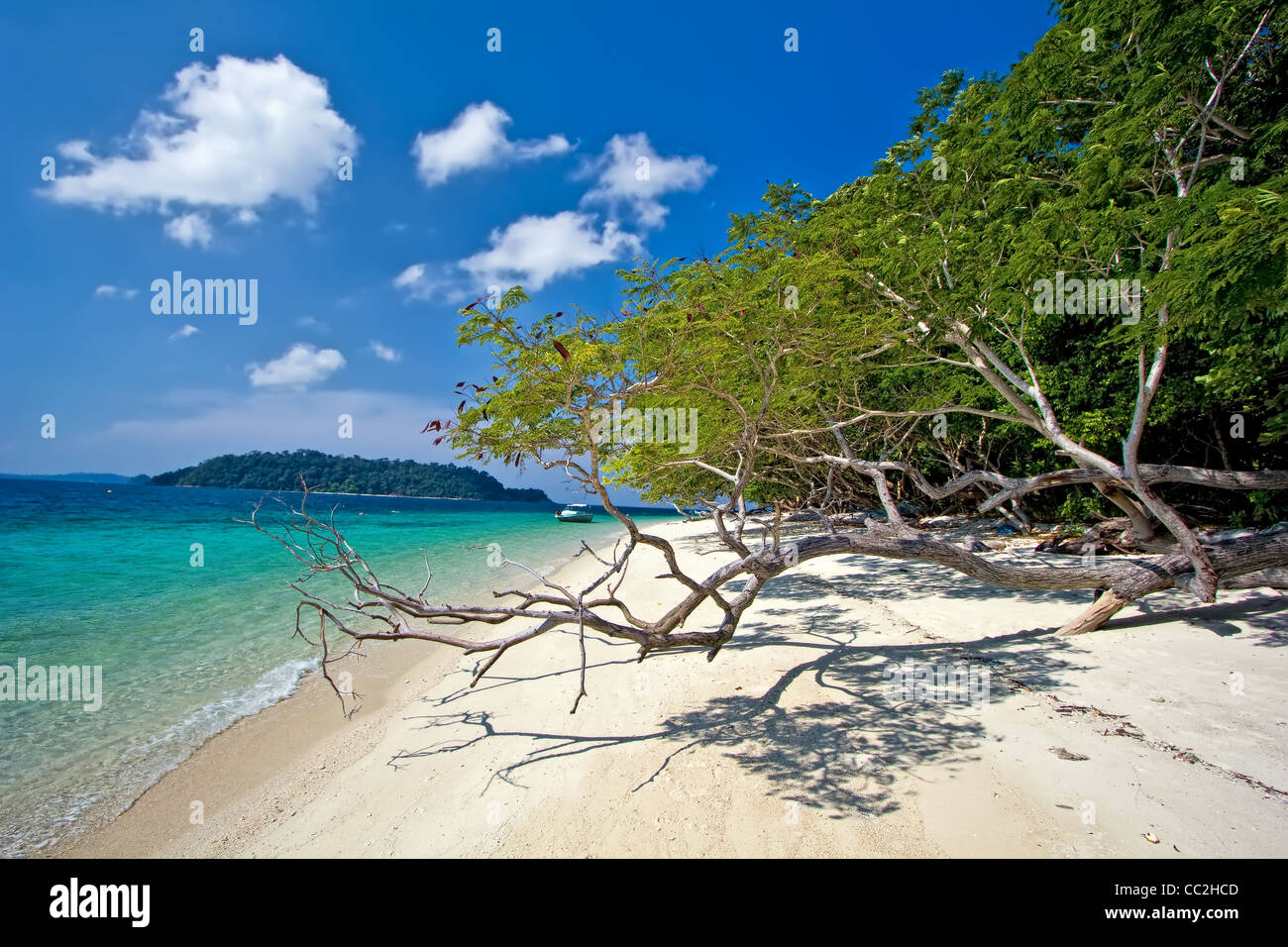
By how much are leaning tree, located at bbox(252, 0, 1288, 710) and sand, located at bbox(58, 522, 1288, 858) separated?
0.77 meters

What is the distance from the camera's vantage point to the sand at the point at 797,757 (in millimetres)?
3199

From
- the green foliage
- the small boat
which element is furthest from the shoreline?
the small boat

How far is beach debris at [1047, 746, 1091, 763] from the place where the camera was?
375cm

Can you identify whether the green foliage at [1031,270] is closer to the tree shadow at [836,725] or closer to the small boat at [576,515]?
the tree shadow at [836,725]

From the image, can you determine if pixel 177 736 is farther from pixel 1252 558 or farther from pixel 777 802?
pixel 1252 558

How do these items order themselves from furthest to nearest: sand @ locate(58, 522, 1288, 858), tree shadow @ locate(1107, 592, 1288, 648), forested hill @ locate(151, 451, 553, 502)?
1. forested hill @ locate(151, 451, 553, 502)
2. tree shadow @ locate(1107, 592, 1288, 648)
3. sand @ locate(58, 522, 1288, 858)

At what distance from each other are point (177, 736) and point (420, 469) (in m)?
117

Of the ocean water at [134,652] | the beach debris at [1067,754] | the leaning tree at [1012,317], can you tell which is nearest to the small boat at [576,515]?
the ocean water at [134,652]

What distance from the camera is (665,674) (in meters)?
6.12

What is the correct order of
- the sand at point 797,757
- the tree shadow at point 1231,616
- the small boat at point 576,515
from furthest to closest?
the small boat at point 576,515 < the tree shadow at point 1231,616 < the sand at point 797,757

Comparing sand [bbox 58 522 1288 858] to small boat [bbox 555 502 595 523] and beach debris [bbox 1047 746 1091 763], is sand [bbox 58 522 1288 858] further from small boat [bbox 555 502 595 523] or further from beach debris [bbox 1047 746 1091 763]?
small boat [bbox 555 502 595 523]

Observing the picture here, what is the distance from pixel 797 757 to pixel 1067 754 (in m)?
1.91

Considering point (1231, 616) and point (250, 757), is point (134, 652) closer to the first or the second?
point (250, 757)

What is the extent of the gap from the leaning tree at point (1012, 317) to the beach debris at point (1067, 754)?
260 centimetres
